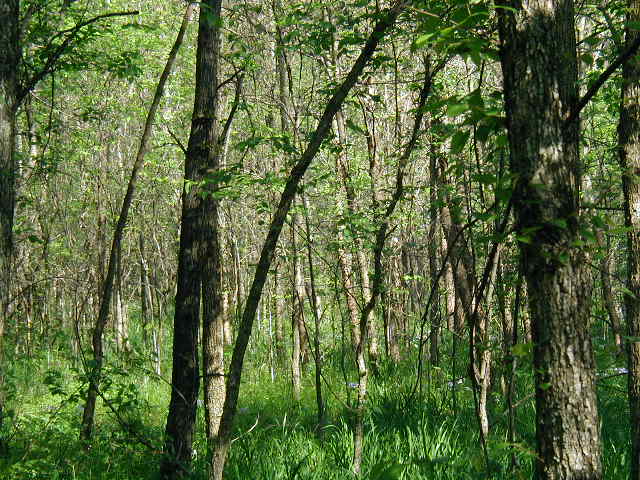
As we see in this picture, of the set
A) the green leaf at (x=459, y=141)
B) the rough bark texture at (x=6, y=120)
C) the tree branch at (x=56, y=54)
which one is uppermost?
the tree branch at (x=56, y=54)

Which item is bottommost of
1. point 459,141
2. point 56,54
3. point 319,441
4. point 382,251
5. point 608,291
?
point 319,441

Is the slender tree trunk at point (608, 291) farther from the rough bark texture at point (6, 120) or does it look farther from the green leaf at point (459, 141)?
the rough bark texture at point (6, 120)

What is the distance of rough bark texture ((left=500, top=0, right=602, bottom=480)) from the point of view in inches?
62.9

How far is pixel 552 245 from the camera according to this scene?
5.21ft

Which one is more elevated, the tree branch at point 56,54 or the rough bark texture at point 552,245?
the tree branch at point 56,54

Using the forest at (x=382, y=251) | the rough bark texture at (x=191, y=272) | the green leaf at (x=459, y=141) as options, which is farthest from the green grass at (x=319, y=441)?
the green leaf at (x=459, y=141)

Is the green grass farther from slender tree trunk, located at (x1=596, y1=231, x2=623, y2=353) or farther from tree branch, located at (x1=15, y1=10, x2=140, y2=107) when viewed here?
tree branch, located at (x1=15, y1=10, x2=140, y2=107)

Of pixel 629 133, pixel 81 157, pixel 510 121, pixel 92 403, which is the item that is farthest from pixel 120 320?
pixel 510 121

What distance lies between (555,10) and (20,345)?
1438cm

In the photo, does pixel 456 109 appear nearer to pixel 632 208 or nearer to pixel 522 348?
pixel 522 348

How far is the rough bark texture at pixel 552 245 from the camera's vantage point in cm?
160

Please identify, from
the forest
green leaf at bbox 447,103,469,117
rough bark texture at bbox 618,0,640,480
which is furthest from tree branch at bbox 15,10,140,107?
green leaf at bbox 447,103,469,117

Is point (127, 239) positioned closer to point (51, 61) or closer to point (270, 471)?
point (51, 61)

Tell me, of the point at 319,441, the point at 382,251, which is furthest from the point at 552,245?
the point at 382,251
